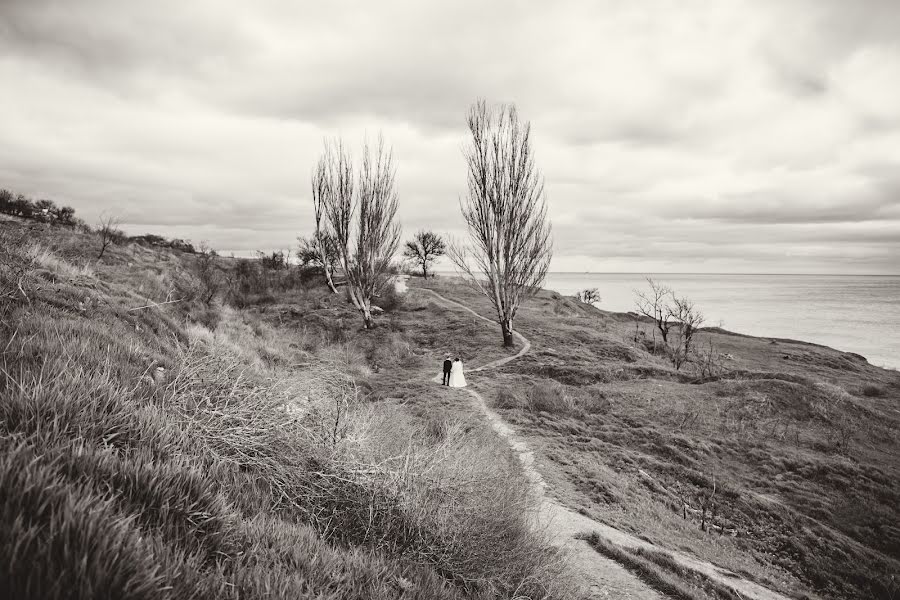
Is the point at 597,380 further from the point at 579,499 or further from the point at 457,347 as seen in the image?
the point at 579,499

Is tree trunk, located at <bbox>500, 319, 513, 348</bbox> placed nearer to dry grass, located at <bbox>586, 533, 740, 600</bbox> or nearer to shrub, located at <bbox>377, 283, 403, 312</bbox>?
shrub, located at <bbox>377, 283, 403, 312</bbox>

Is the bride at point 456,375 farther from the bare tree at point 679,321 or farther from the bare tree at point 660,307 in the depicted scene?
the bare tree at point 660,307

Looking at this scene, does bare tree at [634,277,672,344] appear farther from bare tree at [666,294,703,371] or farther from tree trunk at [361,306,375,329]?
tree trunk at [361,306,375,329]

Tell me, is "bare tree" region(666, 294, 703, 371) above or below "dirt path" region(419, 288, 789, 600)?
above

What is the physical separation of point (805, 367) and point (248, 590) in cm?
3961

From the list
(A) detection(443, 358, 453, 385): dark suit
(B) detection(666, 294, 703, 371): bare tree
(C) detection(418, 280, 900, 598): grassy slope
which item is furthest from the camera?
(B) detection(666, 294, 703, 371): bare tree

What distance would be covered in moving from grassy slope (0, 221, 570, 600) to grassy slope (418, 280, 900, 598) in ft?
15.1

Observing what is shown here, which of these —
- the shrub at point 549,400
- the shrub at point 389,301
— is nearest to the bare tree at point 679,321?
the shrub at point 549,400

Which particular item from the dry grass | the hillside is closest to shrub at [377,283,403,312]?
the hillside

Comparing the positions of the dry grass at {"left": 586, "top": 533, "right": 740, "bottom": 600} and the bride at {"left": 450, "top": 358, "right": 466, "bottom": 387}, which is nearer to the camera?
the dry grass at {"left": 586, "top": 533, "right": 740, "bottom": 600}

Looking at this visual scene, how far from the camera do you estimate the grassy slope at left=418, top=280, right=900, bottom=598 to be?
780 cm

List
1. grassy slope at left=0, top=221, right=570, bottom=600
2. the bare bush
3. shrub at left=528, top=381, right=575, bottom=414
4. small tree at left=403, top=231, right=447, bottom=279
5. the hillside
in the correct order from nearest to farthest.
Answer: grassy slope at left=0, top=221, right=570, bottom=600 < the hillside < the bare bush < shrub at left=528, top=381, right=575, bottom=414 < small tree at left=403, top=231, right=447, bottom=279

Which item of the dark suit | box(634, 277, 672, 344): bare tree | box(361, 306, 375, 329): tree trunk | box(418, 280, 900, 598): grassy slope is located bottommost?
box(418, 280, 900, 598): grassy slope

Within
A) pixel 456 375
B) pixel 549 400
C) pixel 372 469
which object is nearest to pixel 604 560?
pixel 372 469
